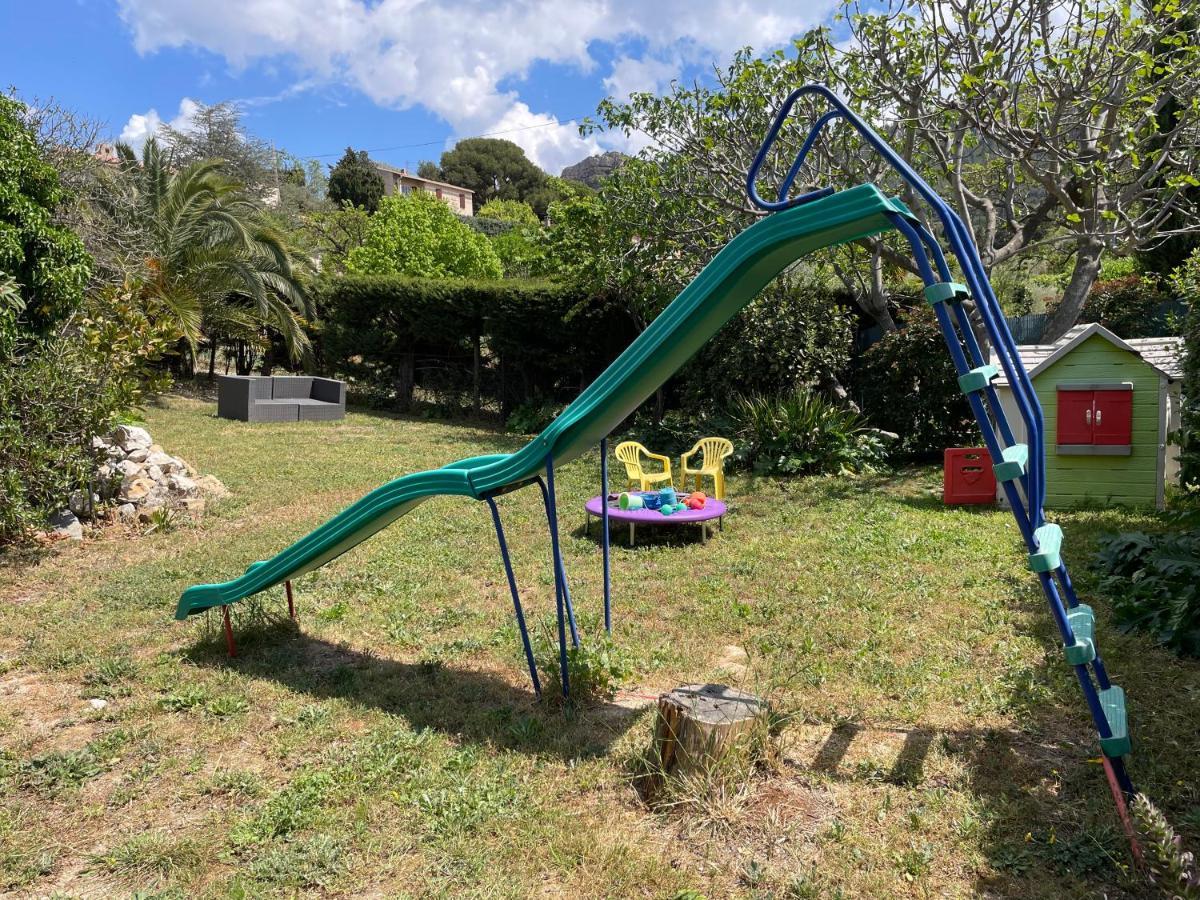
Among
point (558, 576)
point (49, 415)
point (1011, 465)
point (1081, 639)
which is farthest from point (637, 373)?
point (49, 415)

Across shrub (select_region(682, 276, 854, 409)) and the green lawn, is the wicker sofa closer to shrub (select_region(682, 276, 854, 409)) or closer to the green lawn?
shrub (select_region(682, 276, 854, 409))

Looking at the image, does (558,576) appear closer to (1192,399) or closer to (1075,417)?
(1192,399)

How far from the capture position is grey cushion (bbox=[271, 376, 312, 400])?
54.0 feet

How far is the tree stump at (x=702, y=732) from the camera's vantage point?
3.26m

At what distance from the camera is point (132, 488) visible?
8078 mm

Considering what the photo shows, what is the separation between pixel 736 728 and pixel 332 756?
1748mm

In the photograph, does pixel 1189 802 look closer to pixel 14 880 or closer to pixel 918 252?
pixel 918 252

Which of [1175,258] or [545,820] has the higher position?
[1175,258]

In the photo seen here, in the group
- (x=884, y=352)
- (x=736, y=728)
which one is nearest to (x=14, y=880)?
(x=736, y=728)

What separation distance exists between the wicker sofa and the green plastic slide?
11291 millimetres

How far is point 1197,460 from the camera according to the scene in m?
6.11

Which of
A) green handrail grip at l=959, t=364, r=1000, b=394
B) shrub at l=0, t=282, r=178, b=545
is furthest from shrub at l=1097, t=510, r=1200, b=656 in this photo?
shrub at l=0, t=282, r=178, b=545

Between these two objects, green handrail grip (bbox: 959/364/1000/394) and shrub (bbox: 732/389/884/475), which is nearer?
green handrail grip (bbox: 959/364/1000/394)

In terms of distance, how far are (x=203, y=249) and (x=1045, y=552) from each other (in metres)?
17.9
